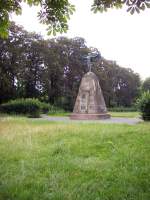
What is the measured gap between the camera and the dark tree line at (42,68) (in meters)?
38.1

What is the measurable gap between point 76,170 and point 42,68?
1500 inches

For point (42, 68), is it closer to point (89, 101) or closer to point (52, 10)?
point (89, 101)

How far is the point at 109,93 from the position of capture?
183ft

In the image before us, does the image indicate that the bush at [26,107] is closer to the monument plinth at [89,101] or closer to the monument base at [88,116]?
the monument plinth at [89,101]

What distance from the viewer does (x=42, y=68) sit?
43656 millimetres

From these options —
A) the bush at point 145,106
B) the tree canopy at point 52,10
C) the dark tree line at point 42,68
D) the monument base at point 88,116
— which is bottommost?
the monument base at point 88,116

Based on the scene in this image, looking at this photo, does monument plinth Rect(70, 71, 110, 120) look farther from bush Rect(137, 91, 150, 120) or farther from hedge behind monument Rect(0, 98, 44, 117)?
bush Rect(137, 91, 150, 120)

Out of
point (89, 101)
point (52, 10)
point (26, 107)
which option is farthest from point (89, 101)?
point (52, 10)

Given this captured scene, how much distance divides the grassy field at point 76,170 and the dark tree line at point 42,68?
2781 cm

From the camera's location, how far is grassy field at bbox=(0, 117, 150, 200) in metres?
4.86

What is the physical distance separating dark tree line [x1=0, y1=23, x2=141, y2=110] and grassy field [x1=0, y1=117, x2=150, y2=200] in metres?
Answer: 27.8

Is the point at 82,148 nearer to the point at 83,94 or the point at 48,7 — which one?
the point at 48,7

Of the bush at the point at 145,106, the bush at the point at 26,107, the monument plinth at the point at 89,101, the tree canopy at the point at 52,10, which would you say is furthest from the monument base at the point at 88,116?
the tree canopy at the point at 52,10

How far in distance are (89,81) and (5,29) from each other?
73.6 feet
